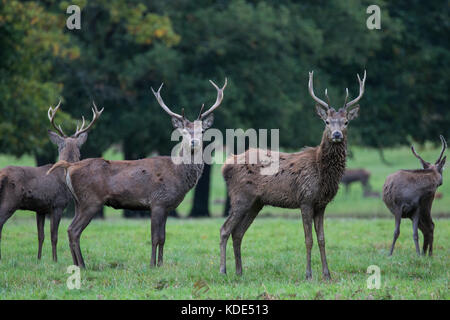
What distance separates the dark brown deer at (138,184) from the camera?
9.76m

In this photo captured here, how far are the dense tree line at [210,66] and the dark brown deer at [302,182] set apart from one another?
9.39m

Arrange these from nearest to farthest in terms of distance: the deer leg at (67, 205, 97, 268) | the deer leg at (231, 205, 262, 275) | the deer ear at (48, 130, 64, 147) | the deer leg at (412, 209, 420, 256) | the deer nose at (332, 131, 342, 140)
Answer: the deer nose at (332, 131, 342, 140)
the deer leg at (231, 205, 262, 275)
the deer leg at (67, 205, 97, 268)
the deer leg at (412, 209, 420, 256)
the deer ear at (48, 130, 64, 147)

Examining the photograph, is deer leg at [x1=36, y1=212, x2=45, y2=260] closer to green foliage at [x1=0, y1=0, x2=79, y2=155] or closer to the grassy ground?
the grassy ground

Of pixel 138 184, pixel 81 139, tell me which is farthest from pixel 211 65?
pixel 138 184

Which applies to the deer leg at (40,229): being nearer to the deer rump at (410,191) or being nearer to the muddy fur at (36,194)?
the muddy fur at (36,194)

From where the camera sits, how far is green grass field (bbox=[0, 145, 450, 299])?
7676 millimetres

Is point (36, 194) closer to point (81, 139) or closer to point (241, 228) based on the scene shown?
point (81, 139)

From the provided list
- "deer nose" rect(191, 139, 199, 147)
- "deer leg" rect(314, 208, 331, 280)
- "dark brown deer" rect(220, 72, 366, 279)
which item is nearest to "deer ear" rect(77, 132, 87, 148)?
"deer nose" rect(191, 139, 199, 147)

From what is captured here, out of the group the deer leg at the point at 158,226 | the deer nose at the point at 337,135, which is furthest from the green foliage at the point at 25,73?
the deer nose at the point at 337,135

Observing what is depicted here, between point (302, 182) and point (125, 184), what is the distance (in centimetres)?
251

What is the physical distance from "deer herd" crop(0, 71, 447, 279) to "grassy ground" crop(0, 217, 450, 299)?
0.47m

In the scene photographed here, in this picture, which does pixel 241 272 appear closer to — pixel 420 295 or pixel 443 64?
pixel 420 295

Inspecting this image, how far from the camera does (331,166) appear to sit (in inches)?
356

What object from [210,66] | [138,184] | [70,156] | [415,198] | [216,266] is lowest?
[216,266]
